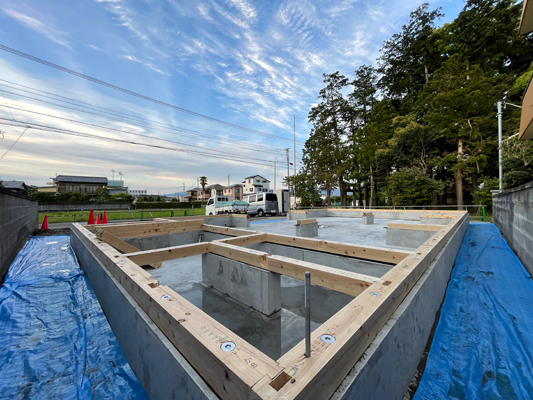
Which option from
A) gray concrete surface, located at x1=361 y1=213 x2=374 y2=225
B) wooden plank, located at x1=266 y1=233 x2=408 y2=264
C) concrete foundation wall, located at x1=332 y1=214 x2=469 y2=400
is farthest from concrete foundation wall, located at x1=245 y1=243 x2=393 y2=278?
gray concrete surface, located at x1=361 y1=213 x2=374 y2=225

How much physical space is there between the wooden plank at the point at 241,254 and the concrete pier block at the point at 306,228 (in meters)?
4.33

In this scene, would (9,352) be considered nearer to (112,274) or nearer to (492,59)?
(112,274)

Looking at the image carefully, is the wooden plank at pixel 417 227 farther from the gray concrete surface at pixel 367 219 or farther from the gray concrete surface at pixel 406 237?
the gray concrete surface at pixel 367 219

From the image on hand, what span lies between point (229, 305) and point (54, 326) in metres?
2.06

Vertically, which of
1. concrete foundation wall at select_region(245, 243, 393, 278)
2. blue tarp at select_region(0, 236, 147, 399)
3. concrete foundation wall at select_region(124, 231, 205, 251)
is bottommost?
blue tarp at select_region(0, 236, 147, 399)

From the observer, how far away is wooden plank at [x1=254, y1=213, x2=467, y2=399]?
0.84 metres

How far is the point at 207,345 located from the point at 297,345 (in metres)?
0.45

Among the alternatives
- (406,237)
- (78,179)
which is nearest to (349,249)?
(406,237)

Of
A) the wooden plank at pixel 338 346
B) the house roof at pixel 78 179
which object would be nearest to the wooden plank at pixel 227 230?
the wooden plank at pixel 338 346

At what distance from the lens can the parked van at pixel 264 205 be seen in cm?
1933

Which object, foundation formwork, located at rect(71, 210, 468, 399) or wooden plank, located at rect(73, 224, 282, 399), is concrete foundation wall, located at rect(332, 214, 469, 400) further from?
wooden plank, located at rect(73, 224, 282, 399)

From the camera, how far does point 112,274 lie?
266cm

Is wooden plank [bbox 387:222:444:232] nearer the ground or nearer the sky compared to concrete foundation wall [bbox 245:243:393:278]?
nearer the sky

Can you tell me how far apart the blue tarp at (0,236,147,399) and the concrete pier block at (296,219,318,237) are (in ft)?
18.7
